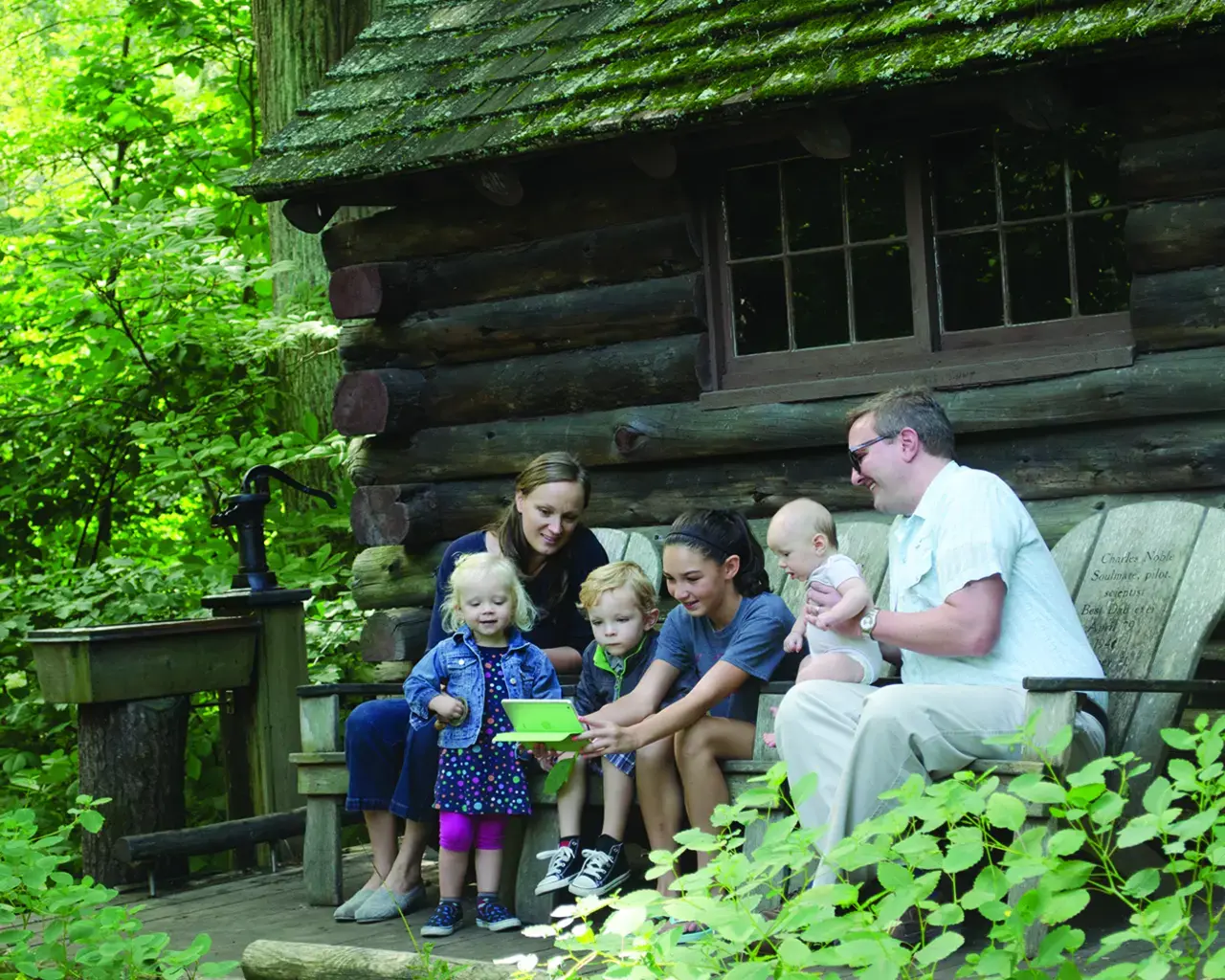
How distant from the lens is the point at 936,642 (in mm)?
4051

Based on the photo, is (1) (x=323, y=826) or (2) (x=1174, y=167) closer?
(2) (x=1174, y=167)

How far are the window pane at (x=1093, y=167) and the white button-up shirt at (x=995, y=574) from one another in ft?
5.33

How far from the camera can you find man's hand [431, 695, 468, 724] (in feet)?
15.5

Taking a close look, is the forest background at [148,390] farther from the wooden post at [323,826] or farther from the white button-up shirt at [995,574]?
the white button-up shirt at [995,574]

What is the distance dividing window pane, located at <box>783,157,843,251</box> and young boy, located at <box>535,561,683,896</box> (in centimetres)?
173

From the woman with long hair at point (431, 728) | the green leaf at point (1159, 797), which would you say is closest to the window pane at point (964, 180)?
the woman with long hair at point (431, 728)

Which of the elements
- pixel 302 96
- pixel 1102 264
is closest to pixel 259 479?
pixel 1102 264

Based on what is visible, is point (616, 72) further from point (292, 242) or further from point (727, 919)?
point (292, 242)

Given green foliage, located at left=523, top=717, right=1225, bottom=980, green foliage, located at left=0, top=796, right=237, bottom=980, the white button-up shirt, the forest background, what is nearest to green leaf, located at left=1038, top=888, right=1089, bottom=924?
green foliage, located at left=523, top=717, right=1225, bottom=980

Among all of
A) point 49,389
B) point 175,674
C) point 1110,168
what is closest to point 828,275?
point 1110,168

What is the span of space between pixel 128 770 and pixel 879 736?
11.7 ft

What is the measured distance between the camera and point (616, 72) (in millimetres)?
5875

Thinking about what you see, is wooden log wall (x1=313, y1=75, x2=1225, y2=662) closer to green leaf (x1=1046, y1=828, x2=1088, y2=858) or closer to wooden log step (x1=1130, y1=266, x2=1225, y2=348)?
wooden log step (x1=1130, y1=266, x2=1225, y2=348)

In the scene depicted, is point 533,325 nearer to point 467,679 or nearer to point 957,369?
point 957,369
